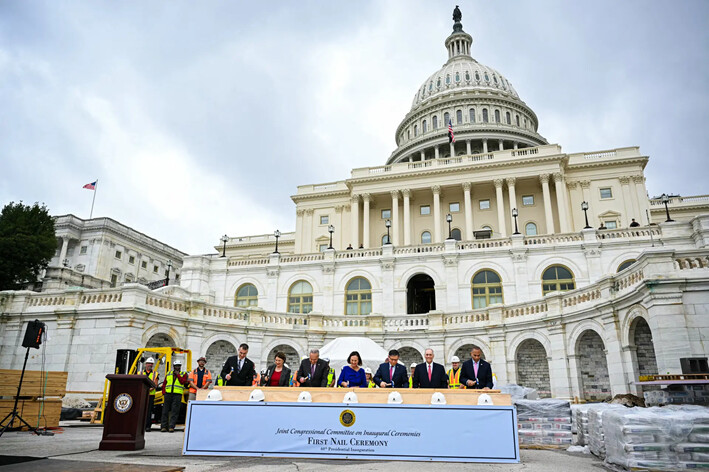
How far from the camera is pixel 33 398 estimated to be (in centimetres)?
1392

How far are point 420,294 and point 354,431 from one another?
32148mm

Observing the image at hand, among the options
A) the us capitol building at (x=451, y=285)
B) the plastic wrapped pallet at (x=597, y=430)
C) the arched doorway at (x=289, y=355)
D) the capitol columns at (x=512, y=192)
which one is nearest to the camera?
the plastic wrapped pallet at (x=597, y=430)

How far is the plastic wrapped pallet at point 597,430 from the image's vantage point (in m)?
9.73

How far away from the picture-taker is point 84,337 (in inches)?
933

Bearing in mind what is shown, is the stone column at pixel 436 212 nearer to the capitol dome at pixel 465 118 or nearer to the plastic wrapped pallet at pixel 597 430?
the capitol dome at pixel 465 118

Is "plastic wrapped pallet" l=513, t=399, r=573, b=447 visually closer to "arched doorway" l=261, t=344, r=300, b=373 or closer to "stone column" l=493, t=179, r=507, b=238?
"arched doorway" l=261, t=344, r=300, b=373

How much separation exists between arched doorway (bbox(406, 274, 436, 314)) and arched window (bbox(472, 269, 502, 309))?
4.01 metres

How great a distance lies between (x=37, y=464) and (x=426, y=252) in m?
31.8

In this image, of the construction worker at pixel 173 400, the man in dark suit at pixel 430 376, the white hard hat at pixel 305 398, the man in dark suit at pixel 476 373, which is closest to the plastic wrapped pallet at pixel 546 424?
the man in dark suit at pixel 476 373

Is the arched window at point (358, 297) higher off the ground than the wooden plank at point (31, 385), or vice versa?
the arched window at point (358, 297)

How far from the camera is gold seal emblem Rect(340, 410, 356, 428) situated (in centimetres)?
911

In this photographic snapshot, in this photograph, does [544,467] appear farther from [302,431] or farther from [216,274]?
[216,274]

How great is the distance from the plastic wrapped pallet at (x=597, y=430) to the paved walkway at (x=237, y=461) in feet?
0.73

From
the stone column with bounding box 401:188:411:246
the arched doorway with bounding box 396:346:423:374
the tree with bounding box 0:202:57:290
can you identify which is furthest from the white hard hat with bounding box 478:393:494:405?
the stone column with bounding box 401:188:411:246
